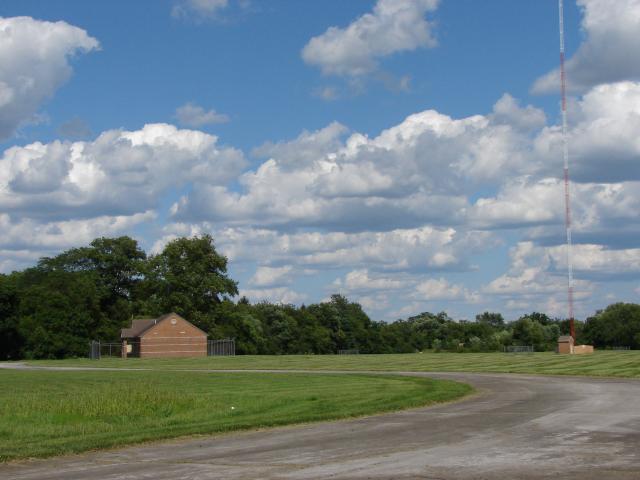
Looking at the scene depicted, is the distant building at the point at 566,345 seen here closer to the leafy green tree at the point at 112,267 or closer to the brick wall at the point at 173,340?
the brick wall at the point at 173,340

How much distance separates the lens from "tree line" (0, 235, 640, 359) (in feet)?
337

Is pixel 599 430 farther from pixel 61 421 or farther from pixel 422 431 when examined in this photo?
pixel 61 421

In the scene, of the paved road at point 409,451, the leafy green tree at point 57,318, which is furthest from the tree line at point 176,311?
the paved road at point 409,451

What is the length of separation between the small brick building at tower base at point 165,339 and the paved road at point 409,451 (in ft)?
270

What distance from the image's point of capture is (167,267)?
114 metres

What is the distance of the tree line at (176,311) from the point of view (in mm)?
102831

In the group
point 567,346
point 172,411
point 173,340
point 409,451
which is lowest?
point 409,451

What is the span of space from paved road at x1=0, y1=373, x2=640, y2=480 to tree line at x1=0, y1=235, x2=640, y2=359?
3282 inches

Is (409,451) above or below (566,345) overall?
below

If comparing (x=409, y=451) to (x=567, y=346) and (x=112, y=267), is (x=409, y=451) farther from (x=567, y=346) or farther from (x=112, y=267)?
(x=112, y=267)

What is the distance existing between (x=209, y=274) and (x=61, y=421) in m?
95.2

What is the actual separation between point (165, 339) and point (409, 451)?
89284 mm

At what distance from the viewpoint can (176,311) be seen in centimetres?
11169

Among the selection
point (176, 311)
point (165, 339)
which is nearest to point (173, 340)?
point (165, 339)
